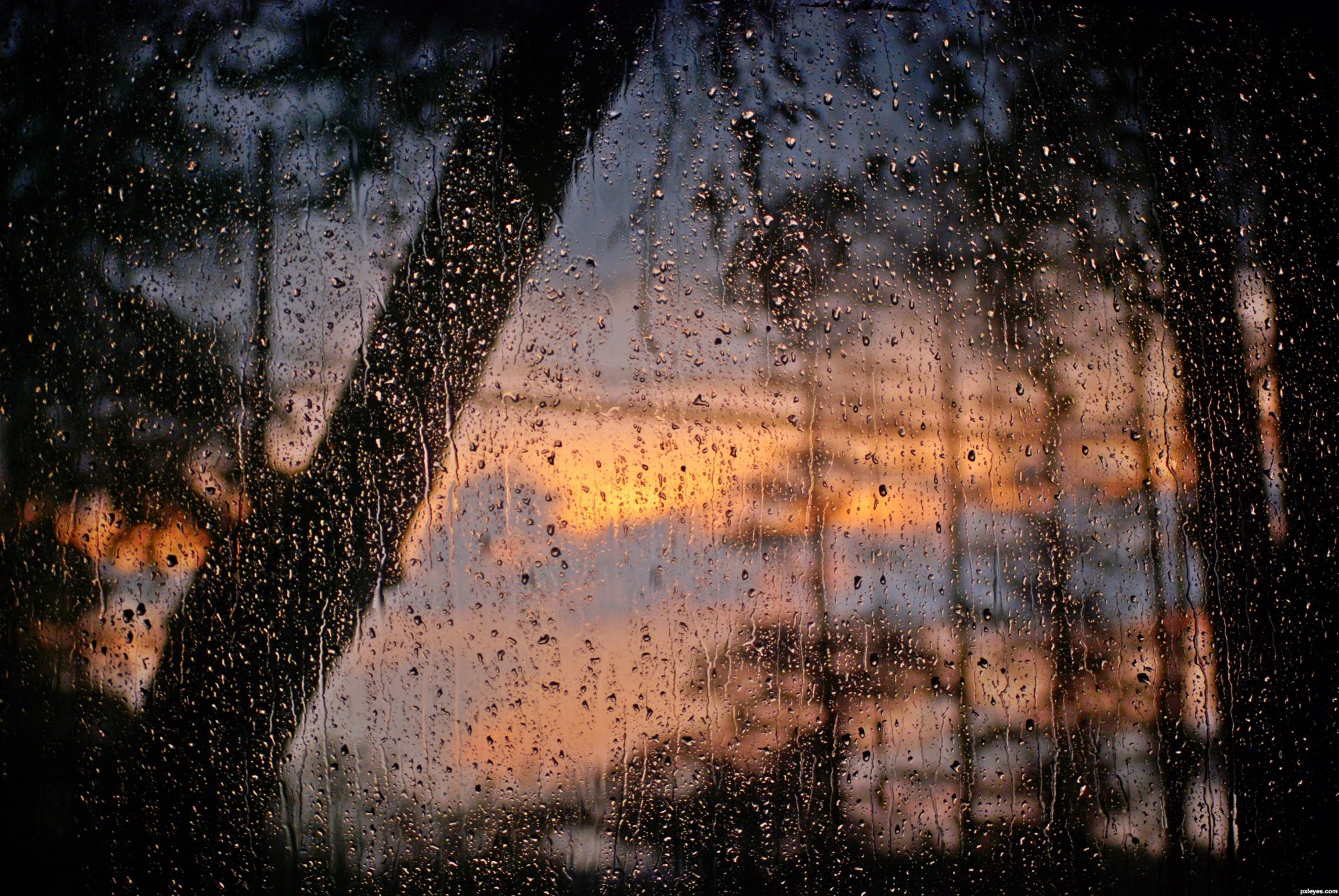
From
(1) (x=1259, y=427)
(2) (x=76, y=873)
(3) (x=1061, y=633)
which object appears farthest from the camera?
(1) (x=1259, y=427)

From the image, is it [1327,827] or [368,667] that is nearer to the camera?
[368,667]

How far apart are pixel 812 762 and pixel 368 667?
27.1 inches

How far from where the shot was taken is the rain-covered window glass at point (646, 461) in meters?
1.11

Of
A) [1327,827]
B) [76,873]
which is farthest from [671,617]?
[1327,827]

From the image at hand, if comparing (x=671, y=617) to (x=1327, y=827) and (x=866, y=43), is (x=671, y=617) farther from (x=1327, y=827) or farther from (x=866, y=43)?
(x=1327, y=827)

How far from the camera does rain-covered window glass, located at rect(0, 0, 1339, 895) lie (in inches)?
43.9

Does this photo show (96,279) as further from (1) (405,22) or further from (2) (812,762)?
(2) (812,762)


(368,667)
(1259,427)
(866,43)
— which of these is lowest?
(368,667)

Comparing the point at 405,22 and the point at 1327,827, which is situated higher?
the point at 405,22

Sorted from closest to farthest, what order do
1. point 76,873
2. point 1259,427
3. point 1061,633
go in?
point 76,873
point 1061,633
point 1259,427

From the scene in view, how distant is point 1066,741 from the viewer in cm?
119

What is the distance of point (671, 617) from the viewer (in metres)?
1.15

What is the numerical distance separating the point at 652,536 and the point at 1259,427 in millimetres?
1090

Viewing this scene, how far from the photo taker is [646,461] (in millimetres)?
1175
